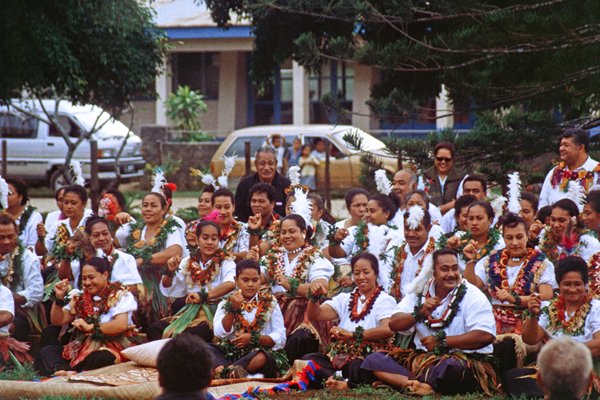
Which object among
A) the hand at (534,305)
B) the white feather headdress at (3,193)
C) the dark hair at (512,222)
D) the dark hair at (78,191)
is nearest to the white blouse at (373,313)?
the dark hair at (512,222)

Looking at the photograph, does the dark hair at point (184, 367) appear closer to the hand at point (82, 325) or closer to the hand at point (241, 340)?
the hand at point (241, 340)

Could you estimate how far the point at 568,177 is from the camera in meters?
10.2

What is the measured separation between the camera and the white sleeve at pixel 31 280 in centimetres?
970

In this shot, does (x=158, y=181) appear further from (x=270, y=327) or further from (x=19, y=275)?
(x=270, y=327)

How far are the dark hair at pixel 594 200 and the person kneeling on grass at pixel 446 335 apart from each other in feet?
4.40

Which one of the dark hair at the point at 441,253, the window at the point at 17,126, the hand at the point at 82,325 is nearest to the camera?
the dark hair at the point at 441,253

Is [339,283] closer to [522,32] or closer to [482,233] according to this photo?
[482,233]

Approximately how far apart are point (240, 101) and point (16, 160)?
31.5 ft

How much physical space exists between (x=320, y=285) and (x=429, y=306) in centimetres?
102

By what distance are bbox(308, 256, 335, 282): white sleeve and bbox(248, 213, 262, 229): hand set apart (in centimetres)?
103

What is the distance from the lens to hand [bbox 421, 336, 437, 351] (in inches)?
313


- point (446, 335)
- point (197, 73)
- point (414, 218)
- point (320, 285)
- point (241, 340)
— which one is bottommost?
point (241, 340)

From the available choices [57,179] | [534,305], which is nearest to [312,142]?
[57,179]

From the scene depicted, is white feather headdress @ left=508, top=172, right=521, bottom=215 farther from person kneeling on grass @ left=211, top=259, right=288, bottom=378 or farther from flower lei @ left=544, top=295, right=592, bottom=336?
person kneeling on grass @ left=211, top=259, right=288, bottom=378
